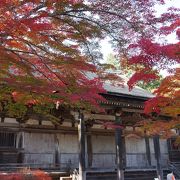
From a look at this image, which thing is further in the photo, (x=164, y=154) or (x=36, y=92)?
(x=164, y=154)

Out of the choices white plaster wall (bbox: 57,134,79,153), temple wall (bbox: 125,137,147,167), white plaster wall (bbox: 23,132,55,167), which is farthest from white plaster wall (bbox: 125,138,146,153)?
white plaster wall (bbox: 23,132,55,167)

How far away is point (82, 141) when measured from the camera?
46.4ft

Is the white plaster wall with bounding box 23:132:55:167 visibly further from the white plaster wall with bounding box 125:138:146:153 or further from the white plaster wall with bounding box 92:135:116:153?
the white plaster wall with bounding box 125:138:146:153

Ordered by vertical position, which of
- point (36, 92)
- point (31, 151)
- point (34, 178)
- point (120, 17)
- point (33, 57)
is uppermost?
point (120, 17)

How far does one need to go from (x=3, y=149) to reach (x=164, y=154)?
477 inches

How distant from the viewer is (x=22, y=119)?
14992mm

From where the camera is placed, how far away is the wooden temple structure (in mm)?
14477

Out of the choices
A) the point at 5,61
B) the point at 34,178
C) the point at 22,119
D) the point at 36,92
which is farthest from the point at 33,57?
the point at 22,119

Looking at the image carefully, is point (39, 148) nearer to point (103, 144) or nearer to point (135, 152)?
point (103, 144)

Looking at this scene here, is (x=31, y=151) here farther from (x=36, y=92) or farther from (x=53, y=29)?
(x=53, y=29)

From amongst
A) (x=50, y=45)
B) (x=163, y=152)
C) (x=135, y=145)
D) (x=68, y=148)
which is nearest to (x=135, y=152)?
(x=135, y=145)

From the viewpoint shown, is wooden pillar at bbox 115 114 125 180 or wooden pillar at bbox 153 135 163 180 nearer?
wooden pillar at bbox 115 114 125 180

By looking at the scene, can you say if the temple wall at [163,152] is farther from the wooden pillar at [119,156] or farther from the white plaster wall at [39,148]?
the white plaster wall at [39,148]

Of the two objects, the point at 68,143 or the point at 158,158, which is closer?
the point at 68,143
